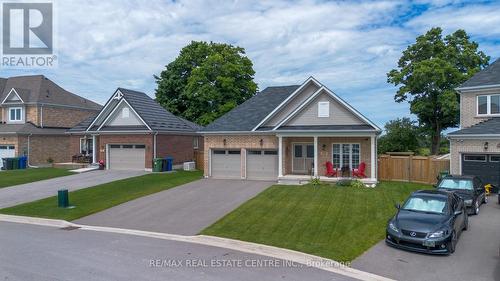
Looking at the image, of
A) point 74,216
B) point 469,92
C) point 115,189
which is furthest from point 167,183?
point 469,92

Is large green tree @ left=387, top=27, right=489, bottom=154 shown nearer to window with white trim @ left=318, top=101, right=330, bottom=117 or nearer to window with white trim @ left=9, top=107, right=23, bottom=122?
window with white trim @ left=318, top=101, right=330, bottom=117

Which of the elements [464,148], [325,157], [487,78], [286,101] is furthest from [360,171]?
[487,78]

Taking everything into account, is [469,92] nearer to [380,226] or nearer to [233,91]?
[380,226]

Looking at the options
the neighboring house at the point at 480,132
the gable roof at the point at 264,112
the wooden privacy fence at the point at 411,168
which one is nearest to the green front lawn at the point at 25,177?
the gable roof at the point at 264,112

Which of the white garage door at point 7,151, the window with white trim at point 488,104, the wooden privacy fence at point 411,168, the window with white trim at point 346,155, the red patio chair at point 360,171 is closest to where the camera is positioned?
the red patio chair at point 360,171

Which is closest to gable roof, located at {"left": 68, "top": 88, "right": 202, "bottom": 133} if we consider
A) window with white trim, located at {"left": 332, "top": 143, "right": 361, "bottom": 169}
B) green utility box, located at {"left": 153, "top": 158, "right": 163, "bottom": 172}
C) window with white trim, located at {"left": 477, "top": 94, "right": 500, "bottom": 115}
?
green utility box, located at {"left": 153, "top": 158, "right": 163, "bottom": 172}

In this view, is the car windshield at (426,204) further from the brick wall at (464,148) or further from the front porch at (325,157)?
the brick wall at (464,148)

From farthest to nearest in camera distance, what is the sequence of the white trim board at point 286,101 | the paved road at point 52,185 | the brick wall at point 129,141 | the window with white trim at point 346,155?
the brick wall at point 129,141 → the white trim board at point 286,101 → the window with white trim at point 346,155 → the paved road at point 52,185
